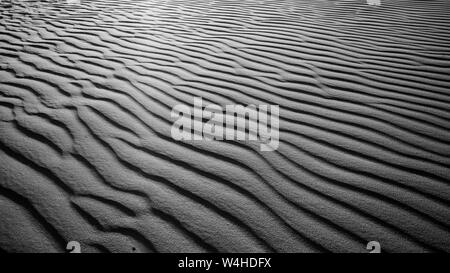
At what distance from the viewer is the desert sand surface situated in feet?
4.28

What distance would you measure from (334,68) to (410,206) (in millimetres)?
1775

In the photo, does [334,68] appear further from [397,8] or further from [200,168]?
[397,8]

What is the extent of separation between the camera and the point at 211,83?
8.39ft

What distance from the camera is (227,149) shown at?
1787 millimetres

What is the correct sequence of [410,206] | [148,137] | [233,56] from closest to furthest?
[410,206], [148,137], [233,56]

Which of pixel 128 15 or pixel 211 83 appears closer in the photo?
pixel 211 83

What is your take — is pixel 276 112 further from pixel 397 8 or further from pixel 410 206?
pixel 397 8

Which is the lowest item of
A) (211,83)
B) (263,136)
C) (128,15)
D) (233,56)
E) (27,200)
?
(27,200)

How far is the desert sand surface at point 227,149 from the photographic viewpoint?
1305 millimetres
